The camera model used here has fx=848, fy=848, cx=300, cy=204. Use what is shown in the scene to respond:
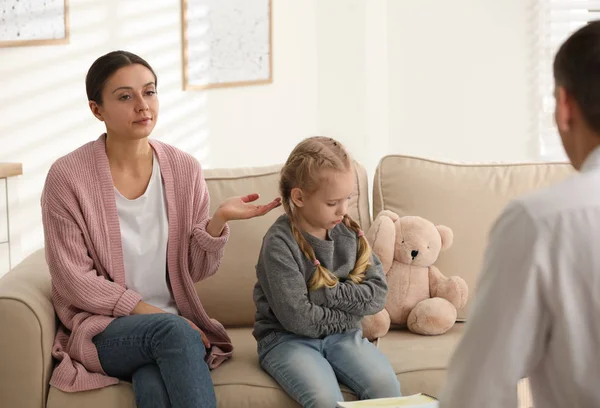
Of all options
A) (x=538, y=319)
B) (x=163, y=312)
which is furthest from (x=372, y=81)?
(x=538, y=319)

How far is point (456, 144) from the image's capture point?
16.0 ft

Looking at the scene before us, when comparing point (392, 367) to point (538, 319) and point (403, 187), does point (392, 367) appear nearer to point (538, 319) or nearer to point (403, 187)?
point (403, 187)

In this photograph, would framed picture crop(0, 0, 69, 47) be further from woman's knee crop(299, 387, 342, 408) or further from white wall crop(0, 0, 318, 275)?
woman's knee crop(299, 387, 342, 408)

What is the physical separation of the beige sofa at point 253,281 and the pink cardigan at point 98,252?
5 centimetres

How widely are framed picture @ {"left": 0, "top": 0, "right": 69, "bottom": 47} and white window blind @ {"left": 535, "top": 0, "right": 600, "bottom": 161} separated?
2556 millimetres

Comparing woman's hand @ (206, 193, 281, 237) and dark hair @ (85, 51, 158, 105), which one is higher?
dark hair @ (85, 51, 158, 105)

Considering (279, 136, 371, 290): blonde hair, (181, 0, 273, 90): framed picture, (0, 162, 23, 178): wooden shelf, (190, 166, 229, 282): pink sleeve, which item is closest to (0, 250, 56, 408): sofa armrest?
(190, 166, 229, 282): pink sleeve

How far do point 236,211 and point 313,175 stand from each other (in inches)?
9.1

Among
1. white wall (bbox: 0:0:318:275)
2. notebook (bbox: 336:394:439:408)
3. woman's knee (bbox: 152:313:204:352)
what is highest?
white wall (bbox: 0:0:318:275)

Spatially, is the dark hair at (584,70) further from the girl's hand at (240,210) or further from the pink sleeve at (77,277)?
the pink sleeve at (77,277)

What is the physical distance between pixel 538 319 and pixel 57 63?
138 inches

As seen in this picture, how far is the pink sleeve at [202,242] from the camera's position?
2289mm

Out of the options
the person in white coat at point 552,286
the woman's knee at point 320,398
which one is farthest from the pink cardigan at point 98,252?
the person in white coat at point 552,286

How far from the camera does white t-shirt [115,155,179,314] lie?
229 cm
